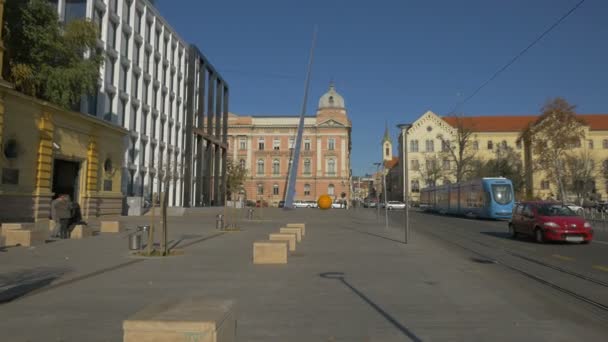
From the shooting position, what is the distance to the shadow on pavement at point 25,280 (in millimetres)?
8117

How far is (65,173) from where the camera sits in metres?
27.5

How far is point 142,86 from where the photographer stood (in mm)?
44438

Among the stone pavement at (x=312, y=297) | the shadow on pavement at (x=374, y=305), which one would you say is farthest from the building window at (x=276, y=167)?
the shadow on pavement at (x=374, y=305)

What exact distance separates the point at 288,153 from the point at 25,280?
283 feet

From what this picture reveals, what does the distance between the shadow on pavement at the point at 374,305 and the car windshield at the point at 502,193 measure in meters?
31.3

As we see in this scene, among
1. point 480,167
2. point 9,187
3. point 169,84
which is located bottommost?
point 9,187

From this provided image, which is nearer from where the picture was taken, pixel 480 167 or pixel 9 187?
pixel 9 187

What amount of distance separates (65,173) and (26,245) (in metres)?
13.0

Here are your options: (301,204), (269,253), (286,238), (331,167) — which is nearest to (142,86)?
(286,238)

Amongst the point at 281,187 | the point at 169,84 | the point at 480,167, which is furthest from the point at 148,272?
the point at 281,187

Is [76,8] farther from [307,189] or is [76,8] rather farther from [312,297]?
[307,189]

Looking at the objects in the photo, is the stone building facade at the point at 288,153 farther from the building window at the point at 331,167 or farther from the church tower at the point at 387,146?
the church tower at the point at 387,146

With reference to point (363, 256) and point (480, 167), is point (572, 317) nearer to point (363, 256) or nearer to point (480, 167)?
point (363, 256)

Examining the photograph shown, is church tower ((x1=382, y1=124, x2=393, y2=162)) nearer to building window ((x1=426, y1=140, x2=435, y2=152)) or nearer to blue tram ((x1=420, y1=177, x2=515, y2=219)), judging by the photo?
building window ((x1=426, y1=140, x2=435, y2=152))
